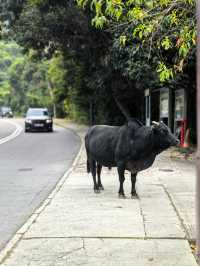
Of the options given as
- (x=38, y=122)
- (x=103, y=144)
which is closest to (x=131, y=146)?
(x=103, y=144)

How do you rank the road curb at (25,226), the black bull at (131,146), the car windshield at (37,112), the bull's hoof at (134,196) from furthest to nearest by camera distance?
the car windshield at (37,112) < the bull's hoof at (134,196) < the black bull at (131,146) < the road curb at (25,226)

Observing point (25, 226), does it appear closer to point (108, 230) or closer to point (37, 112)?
point (108, 230)

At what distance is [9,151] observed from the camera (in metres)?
22.9

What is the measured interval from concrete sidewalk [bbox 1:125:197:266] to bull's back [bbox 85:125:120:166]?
782mm

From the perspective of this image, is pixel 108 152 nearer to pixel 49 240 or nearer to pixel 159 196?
pixel 159 196

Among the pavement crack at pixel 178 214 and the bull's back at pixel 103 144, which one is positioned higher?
the bull's back at pixel 103 144

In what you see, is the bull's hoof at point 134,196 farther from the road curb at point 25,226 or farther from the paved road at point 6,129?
the paved road at point 6,129

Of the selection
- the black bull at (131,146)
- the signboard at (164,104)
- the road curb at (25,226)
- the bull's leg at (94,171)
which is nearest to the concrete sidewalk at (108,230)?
the road curb at (25,226)

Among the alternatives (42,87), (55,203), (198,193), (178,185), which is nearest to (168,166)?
(178,185)

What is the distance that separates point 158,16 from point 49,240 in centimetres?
373

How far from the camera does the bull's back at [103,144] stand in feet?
35.1

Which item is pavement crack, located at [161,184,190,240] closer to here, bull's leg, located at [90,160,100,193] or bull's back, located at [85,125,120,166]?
bull's back, located at [85,125,120,166]

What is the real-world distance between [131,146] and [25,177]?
506 cm

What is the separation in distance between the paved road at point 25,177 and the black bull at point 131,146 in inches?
64.2
